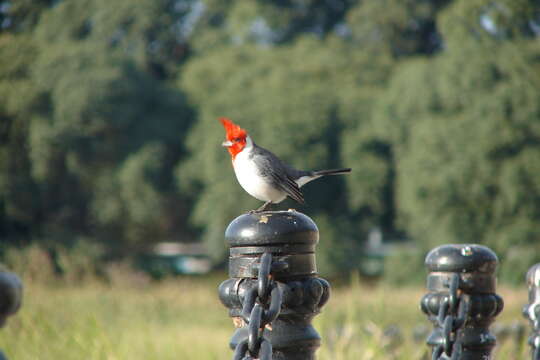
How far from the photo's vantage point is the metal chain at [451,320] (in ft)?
6.56

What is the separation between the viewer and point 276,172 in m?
3.32

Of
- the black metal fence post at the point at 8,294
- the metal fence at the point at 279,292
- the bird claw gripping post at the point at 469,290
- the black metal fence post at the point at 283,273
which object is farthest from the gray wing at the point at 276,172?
the black metal fence post at the point at 8,294

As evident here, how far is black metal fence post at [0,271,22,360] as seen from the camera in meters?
1.01

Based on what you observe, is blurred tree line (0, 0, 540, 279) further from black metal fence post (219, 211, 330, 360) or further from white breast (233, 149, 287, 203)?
black metal fence post (219, 211, 330, 360)

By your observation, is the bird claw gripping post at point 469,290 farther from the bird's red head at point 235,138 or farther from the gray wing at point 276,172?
the bird's red head at point 235,138

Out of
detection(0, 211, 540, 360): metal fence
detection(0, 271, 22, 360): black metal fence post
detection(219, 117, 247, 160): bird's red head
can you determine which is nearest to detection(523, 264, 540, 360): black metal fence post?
detection(0, 211, 540, 360): metal fence

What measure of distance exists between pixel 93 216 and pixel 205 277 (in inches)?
157

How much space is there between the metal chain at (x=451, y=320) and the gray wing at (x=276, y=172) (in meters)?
1.24

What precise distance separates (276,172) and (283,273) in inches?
66.8

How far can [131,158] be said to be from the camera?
71.5 feet

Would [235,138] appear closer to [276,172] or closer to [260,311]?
[276,172]

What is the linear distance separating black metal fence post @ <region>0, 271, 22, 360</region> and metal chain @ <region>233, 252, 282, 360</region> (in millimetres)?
543

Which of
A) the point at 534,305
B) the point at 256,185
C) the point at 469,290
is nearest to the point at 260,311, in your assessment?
the point at 469,290

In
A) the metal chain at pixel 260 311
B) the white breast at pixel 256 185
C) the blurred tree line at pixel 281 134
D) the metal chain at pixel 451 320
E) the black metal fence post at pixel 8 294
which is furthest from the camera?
the blurred tree line at pixel 281 134
